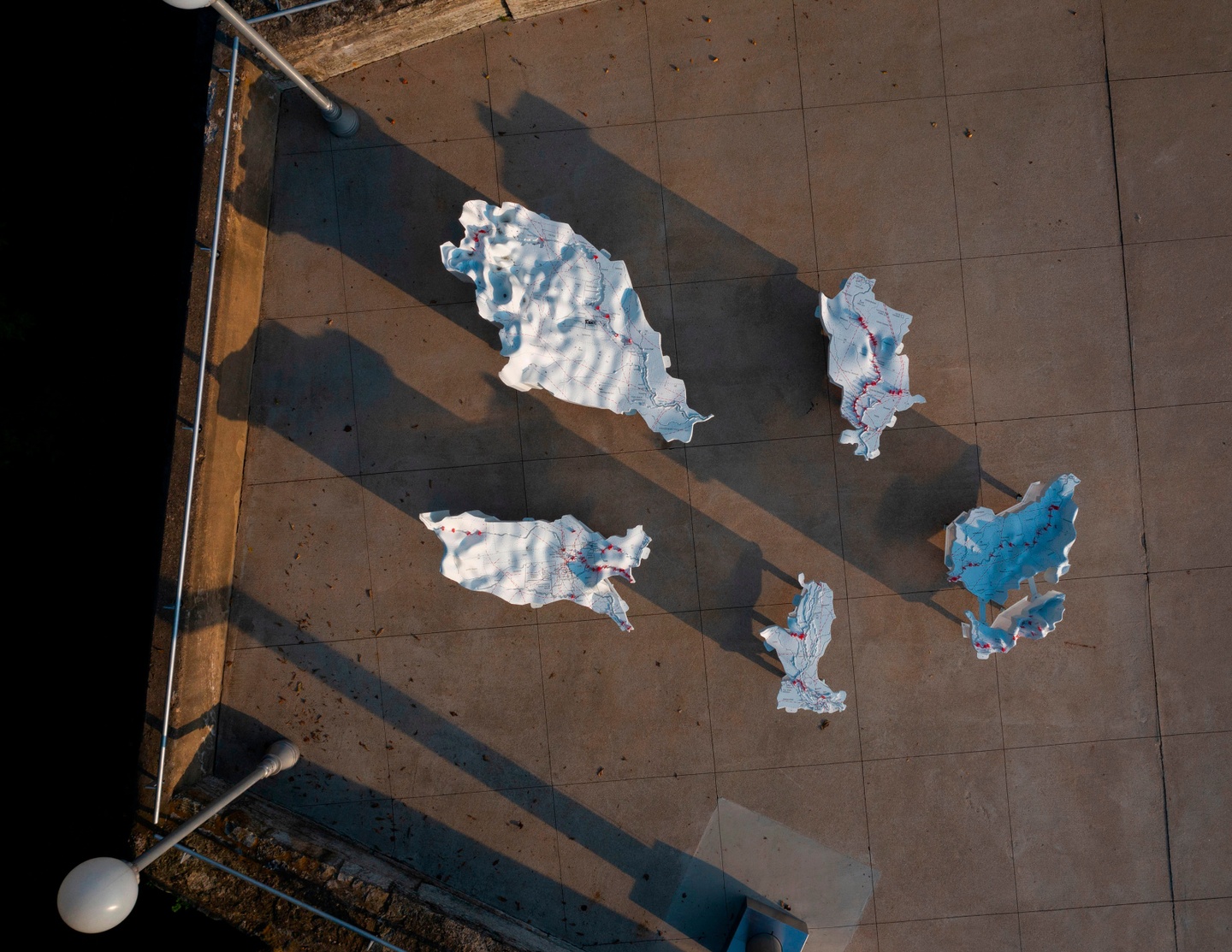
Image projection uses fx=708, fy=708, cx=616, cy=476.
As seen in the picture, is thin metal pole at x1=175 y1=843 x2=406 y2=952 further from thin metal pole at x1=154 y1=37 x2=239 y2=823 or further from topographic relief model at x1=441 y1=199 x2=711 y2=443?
topographic relief model at x1=441 y1=199 x2=711 y2=443

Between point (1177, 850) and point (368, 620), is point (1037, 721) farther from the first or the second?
point (368, 620)

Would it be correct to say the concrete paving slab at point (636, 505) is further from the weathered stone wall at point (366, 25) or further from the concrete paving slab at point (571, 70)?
the weathered stone wall at point (366, 25)

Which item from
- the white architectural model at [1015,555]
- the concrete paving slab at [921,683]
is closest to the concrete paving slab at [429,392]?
the concrete paving slab at [921,683]

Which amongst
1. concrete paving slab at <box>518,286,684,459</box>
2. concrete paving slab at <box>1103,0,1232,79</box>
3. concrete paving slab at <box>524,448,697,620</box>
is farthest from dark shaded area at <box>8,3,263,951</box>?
concrete paving slab at <box>1103,0,1232,79</box>

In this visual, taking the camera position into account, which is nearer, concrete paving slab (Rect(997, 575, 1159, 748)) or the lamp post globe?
the lamp post globe

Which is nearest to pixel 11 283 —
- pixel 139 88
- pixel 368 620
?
pixel 139 88

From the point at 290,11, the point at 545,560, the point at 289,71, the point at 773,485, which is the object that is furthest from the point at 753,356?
the point at 290,11
